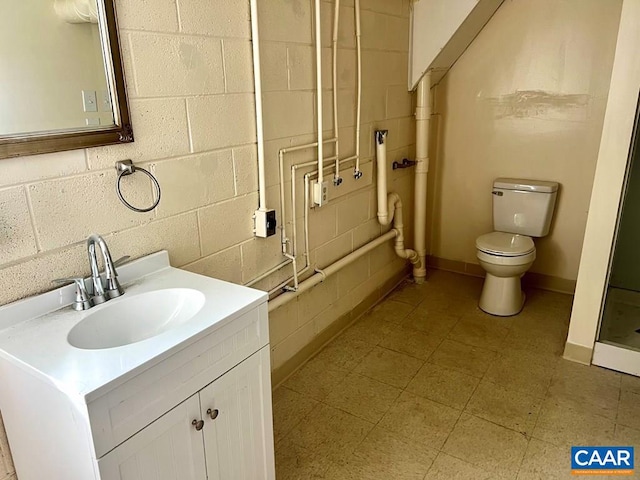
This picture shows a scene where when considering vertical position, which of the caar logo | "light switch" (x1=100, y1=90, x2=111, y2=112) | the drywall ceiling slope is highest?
the drywall ceiling slope

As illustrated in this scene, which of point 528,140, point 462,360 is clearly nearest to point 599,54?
point 528,140

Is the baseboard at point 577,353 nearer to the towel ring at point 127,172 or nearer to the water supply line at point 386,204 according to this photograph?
the water supply line at point 386,204

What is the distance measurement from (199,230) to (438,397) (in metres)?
1.36

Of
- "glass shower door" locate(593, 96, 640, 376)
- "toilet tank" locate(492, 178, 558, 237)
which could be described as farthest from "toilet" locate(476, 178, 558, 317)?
"glass shower door" locate(593, 96, 640, 376)

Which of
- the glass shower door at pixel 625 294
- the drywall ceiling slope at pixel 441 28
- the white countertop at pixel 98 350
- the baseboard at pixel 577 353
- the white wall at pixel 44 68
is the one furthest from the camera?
the drywall ceiling slope at pixel 441 28

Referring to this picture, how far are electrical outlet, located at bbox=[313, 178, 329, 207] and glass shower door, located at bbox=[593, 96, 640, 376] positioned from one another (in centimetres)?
139

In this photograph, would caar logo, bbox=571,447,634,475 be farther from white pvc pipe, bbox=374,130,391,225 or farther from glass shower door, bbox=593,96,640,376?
white pvc pipe, bbox=374,130,391,225

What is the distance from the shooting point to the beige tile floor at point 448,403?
1.90m

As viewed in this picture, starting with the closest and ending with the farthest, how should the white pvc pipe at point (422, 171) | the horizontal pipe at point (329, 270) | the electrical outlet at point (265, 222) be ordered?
the electrical outlet at point (265, 222) < the horizontal pipe at point (329, 270) < the white pvc pipe at point (422, 171)

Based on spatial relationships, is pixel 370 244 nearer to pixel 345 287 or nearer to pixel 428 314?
pixel 345 287

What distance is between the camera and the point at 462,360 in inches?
101

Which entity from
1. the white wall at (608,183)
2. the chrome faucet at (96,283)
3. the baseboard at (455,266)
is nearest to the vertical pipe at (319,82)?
the chrome faucet at (96,283)

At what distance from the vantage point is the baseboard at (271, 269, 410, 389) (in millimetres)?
2398

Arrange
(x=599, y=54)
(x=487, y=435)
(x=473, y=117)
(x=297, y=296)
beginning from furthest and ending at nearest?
1. (x=473, y=117)
2. (x=599, y=54)
3. (x=297, y=296)
4. (x=487, y=435)
